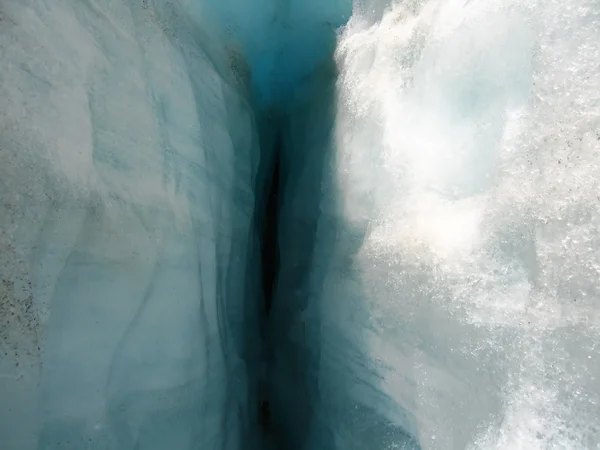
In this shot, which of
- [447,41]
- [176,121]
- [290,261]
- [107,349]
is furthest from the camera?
[290,261]

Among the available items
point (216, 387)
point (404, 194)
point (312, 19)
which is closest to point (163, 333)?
point (216, 387)

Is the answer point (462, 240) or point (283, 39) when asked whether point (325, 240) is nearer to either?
point (462, 240)

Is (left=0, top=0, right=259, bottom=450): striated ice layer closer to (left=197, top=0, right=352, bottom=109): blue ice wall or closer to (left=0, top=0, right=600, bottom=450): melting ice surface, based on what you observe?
(left=0, top=0, right=600, bottom=450): melting ice surface

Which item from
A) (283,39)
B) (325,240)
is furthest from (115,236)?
(283,39)

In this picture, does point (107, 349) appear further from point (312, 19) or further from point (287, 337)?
point (312, 19)

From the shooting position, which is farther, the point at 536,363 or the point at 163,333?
the point at 163,333

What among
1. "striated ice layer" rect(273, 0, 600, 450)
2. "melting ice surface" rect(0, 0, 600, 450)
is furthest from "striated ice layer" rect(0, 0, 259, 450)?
"striated ice layer" rect(273, 0, 600, 450)

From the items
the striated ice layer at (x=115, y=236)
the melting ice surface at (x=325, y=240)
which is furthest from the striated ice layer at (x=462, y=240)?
the striated ice layer at (x=115, y=236)

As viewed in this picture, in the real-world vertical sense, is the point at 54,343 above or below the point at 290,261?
below
